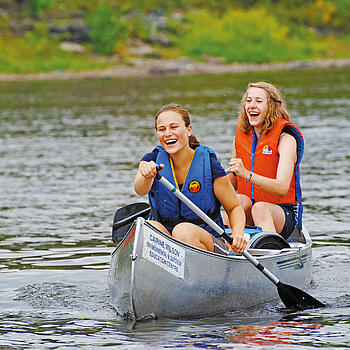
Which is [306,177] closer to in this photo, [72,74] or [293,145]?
[293,145]

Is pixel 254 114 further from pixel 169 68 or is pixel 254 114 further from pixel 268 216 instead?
pixel 169 68

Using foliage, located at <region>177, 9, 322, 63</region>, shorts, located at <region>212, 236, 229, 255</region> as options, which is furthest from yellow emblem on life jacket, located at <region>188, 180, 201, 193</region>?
foliage, located at <region>177, 9, 322, 63</region>

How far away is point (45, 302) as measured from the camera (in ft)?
25.5

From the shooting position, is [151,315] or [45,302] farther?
[45,302]

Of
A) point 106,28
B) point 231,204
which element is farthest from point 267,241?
point 106,28

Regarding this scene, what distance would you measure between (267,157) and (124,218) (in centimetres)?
150

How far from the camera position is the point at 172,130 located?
6.75 meters

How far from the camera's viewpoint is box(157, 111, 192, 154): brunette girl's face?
6.73m

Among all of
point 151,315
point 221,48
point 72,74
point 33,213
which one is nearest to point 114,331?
point 151,315

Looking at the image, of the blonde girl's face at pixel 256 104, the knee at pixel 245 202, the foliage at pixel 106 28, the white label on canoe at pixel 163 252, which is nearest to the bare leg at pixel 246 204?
the knee at pixel 245 202

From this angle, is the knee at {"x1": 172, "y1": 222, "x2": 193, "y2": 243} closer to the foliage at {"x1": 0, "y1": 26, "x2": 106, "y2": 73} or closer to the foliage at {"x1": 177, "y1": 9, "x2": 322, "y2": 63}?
the foliage at {"x1": 0, "y1": 26, "x2": 106, "y2": 73}

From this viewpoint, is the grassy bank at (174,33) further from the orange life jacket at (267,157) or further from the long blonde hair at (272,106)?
the long blonde hair at (272,106)

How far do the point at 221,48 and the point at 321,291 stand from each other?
61.3 metres

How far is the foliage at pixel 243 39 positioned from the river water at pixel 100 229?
37.3m
